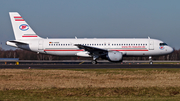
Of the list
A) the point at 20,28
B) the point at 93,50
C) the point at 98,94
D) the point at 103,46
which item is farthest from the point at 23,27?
the point at 98,94

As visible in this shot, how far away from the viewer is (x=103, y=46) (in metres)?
40.8

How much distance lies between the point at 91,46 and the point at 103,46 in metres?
1.97

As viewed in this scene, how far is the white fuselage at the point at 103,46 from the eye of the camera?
132 feet

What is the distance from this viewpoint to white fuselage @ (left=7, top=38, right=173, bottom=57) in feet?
132

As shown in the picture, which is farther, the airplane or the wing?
the airplane

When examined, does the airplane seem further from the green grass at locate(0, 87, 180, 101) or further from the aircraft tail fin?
the green grass at locate(0, 87, 180, 101)

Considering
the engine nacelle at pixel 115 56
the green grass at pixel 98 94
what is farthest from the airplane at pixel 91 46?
the green grass at pixel 98 94

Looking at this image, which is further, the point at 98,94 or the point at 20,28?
the point at 20,28

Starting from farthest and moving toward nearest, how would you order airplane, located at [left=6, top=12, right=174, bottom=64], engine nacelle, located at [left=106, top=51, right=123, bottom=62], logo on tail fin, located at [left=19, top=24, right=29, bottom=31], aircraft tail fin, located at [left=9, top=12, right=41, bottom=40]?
1. logo on tail fin, located at [left=19, top=24, right=29, bottom=31]
2. aircraft tail fin, located at [left=9, top=12, right=41, bottom=40]
3. airplane, located at [left=6, top=12, right=174, bottom=64]
4. engine nacelle, located at [left=106, top=51, right=123, bottom=62]

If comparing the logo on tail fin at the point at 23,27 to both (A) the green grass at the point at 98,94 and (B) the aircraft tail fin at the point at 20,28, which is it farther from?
(A) the green grass at the point at 98,94

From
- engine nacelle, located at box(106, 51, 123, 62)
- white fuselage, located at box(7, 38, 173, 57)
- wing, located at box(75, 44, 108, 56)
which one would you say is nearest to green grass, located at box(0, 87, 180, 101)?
engine nacelle, located at box(106, 51, 123, 62)

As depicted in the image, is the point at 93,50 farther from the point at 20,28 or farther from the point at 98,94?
the point at 98,94

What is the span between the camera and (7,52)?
284 ft

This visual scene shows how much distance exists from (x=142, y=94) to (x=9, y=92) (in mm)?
7160
